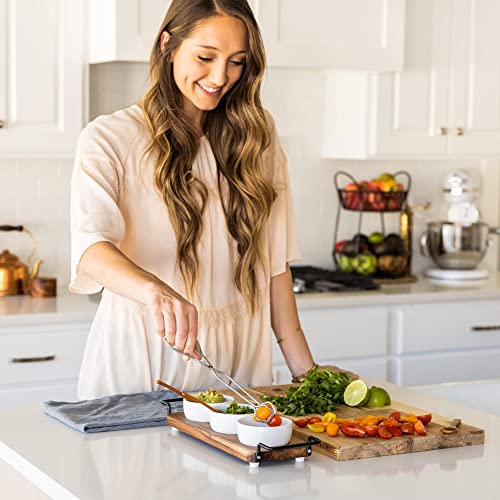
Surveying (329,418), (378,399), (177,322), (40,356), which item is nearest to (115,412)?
(177,322)

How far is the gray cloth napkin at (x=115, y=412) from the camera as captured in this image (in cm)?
204

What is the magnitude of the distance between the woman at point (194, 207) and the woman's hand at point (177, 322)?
338mm

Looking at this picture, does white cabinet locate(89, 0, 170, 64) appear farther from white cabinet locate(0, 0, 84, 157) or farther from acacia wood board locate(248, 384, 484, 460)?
acacia wood board locate(248, 384, 484, 460)

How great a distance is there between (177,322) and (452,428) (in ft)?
1.88

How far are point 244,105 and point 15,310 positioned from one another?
4.74 feet

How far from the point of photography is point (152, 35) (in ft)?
12.2

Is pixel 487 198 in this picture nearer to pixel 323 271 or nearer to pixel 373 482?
pixel 323 271

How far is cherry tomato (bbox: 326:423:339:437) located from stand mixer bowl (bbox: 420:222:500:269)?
9.11 ft

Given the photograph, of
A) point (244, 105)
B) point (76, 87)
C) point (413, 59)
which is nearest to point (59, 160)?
point (76, 87)

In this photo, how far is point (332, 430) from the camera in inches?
77.2

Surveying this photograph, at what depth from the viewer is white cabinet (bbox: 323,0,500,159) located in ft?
14.1

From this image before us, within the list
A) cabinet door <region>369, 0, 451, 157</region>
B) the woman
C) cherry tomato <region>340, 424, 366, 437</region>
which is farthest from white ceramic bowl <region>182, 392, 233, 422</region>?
cabinet door <region>369, 0, 451, 157</region>

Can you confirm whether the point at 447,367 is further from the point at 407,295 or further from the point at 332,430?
the point at 332,430

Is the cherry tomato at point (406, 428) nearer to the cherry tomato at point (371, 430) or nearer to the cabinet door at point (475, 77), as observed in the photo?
the cherry tomato at point (371, 430)
